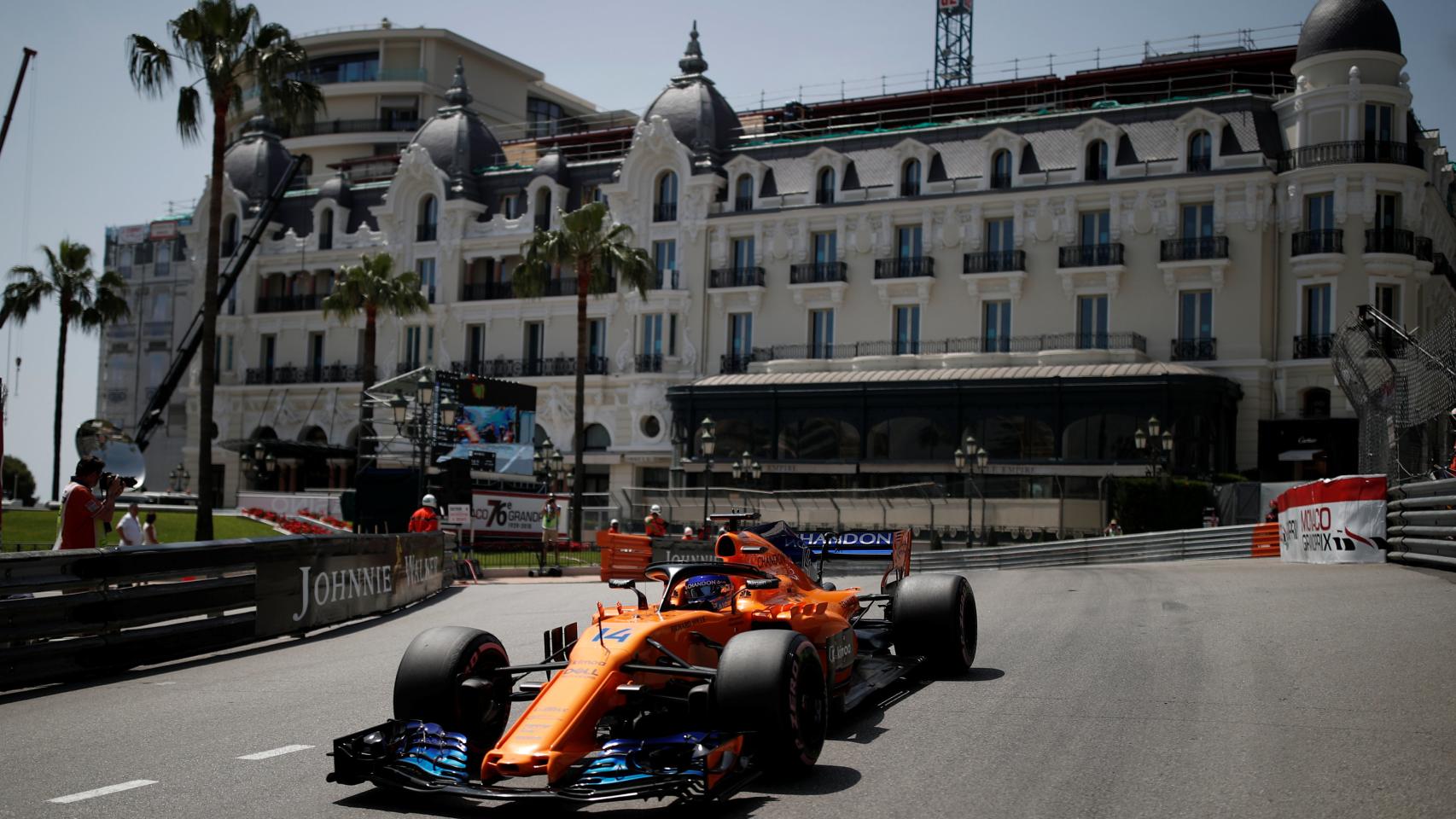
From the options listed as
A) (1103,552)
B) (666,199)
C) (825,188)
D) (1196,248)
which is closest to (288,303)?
(666,199)

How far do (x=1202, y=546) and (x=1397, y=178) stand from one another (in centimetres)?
2191

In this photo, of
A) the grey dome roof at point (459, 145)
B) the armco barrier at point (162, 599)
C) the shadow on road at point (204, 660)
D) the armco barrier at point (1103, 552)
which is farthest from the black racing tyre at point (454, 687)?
the grey dome roof at point (459, 145)

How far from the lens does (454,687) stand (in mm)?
8555

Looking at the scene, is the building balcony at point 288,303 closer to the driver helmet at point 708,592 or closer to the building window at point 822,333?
the building window at point 822,333

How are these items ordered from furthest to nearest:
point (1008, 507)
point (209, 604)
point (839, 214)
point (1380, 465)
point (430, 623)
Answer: point (839, 214) → point (1008, 507) → point (1380, 465) → point (430, 623) → point (209, 604)

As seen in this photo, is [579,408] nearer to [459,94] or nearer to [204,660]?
[459,94]

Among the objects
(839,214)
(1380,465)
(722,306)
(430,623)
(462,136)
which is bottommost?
(430,623)

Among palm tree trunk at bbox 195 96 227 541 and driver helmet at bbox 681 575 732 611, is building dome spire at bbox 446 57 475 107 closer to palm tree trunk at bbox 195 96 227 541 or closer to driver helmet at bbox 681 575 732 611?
palm tree trunk at bbox 195 96 227 541

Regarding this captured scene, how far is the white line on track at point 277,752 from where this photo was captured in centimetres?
892

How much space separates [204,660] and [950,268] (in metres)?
41.5

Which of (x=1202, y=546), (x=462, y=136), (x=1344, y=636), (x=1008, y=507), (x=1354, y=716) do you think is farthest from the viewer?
(x=462, y=136)

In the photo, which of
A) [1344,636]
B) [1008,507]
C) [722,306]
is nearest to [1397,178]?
[1008,507]

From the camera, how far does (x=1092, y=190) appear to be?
49.6 m

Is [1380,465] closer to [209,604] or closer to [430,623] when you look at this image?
[430,623]
